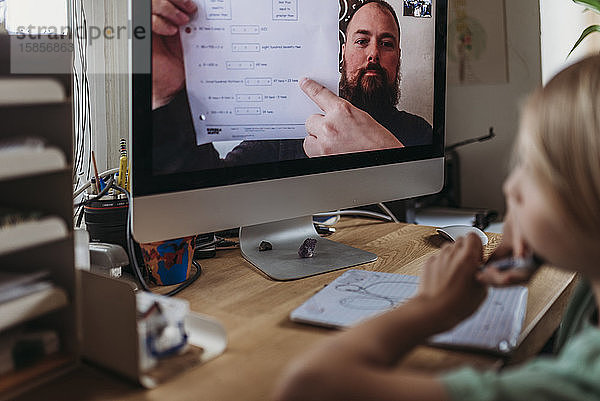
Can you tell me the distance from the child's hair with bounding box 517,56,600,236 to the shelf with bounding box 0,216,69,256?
473 millimetres

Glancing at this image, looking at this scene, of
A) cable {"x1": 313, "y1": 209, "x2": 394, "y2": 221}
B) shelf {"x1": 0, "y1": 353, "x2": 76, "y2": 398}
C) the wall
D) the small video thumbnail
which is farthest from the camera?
the wall

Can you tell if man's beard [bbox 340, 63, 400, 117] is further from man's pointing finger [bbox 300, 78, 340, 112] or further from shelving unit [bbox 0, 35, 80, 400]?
shelving unit [bbox 0, 35, 80, 400]

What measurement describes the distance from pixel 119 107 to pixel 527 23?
169 cm

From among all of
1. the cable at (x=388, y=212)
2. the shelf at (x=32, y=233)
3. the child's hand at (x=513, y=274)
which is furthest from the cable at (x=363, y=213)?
the shelf at (x=32, y=233)

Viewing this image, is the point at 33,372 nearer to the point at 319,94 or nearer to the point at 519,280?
the point at 519,280

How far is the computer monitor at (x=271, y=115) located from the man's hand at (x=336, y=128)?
0.04ft

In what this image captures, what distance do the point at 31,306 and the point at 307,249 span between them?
54 centimetres

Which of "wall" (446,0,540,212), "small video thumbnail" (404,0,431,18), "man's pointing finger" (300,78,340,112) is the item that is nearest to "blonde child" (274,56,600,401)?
"man's pointing finger" (300,78,340,112)

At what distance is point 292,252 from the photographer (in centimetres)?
111

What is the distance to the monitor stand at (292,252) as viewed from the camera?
1.02m

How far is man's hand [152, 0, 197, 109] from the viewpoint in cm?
87

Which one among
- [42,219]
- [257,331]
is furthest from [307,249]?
[42,219]

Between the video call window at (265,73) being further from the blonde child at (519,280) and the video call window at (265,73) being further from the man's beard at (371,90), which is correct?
the blonde child at (519,280)

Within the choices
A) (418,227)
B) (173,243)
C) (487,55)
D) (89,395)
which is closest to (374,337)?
(89,395)
